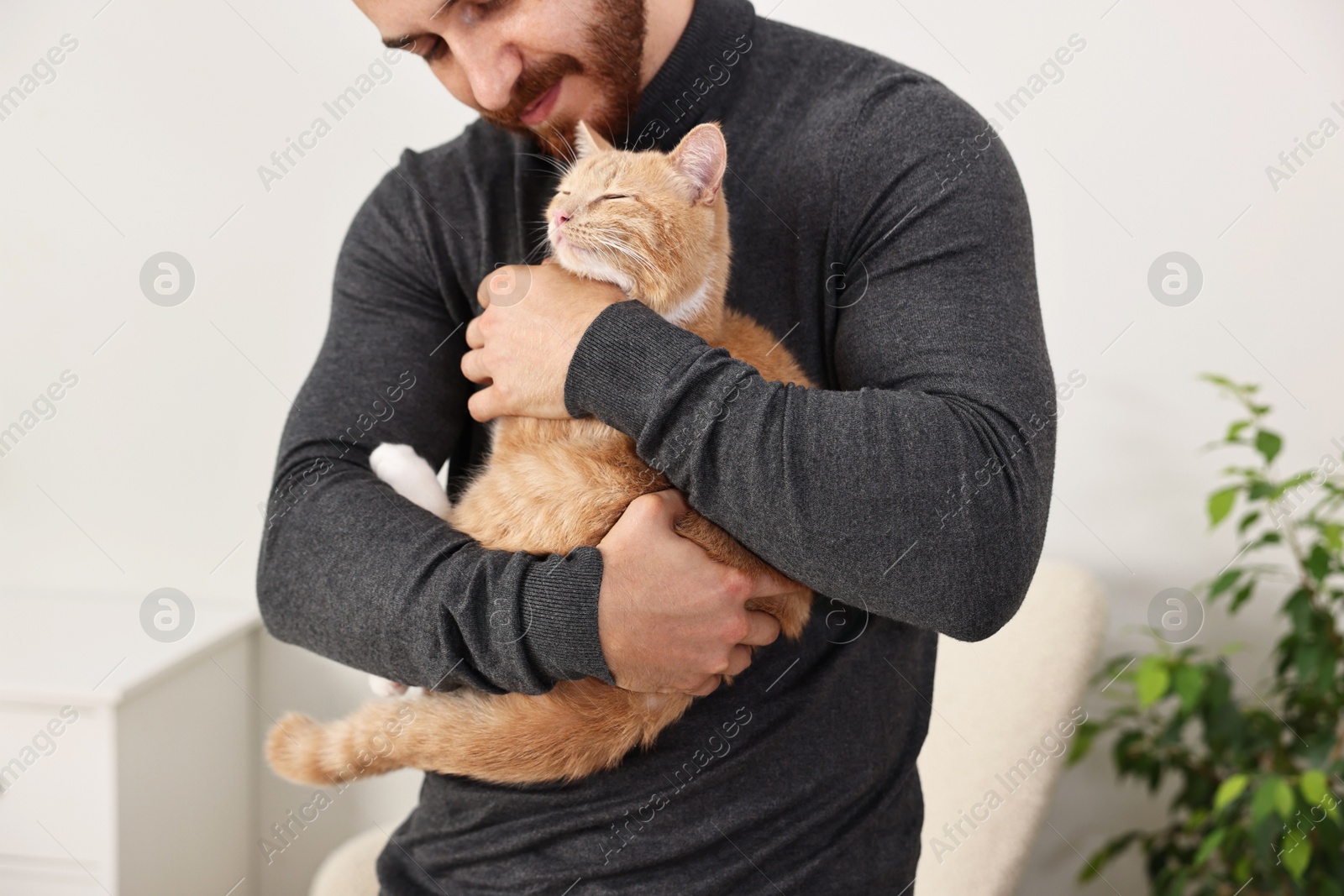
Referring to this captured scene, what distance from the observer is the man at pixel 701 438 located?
2.43 feet

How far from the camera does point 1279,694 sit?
1.91m

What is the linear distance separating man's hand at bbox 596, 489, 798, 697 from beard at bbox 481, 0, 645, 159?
0.46 m

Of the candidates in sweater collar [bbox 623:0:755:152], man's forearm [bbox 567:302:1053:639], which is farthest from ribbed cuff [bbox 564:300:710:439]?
sweater collar [bbox 623:0:755:152]

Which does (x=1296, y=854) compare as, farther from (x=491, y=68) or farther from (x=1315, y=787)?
(x=491, y=68)

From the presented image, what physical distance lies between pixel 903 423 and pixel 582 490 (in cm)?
32

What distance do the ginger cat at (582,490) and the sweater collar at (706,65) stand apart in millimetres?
105

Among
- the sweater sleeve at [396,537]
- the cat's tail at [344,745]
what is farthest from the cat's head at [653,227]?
the cat's tail at [344,745]

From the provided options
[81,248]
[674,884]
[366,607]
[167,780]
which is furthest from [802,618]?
[81,248]

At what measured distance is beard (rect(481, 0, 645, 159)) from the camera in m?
0.97

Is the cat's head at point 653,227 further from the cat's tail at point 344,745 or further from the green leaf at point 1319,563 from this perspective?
the green leaf at point 1319,563

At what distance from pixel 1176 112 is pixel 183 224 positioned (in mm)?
2079

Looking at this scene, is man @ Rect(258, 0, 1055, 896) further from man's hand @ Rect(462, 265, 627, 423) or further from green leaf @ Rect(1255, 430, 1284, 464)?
green leaf @ Rect(1255, 430, 1284, 464)

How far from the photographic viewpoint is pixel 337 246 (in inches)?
82.1

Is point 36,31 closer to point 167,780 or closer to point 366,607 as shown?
point 167,780
